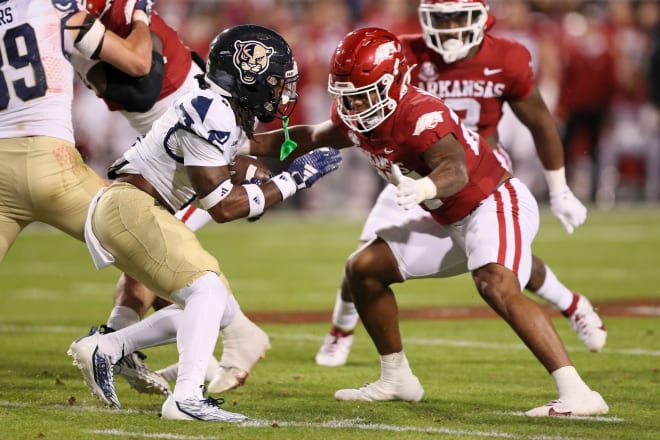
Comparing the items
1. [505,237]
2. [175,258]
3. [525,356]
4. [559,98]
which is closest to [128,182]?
[175,258]

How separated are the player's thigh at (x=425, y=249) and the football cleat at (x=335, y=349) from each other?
1076 mm

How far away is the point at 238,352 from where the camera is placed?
5.42m

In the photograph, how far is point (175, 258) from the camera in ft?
15.5

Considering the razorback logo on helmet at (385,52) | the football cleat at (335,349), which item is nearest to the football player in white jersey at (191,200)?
the razorback logo on helmet at (385,52)

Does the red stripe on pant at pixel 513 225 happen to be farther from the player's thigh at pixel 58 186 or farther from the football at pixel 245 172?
the player's thigh at pixel 58 186

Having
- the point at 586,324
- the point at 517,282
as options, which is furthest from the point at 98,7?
the point at 586,324

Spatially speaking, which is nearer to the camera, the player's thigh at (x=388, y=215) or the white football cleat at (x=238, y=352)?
the white football cleat at (x=238, y=352)

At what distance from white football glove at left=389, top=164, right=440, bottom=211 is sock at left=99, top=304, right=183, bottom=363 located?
0.99 meters

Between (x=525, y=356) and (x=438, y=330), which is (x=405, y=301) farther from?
(x=525, y=356)

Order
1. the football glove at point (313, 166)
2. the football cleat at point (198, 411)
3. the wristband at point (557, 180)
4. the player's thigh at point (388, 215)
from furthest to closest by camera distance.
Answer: the wristband at point (557, 180), the player's thigh at point (388, 215), the football glove at point (313, 166), the football cleat at point (198, 411)

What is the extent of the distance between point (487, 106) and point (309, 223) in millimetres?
8157

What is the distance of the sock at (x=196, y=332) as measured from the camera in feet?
15.2

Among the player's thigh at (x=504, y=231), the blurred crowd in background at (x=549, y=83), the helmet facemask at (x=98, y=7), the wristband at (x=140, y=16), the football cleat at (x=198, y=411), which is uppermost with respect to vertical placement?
the helmet facemask at (x=98, y=7)

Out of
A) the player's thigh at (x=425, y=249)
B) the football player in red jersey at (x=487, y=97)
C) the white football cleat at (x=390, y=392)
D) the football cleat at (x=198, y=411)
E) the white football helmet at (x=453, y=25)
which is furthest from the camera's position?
the football player in red jersey at (x=487, y=97)
